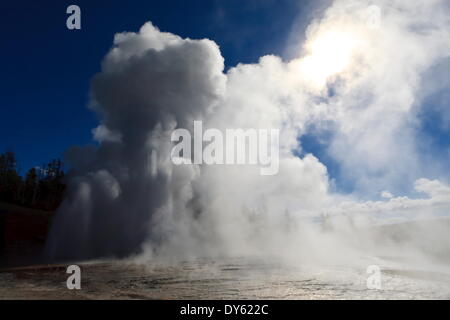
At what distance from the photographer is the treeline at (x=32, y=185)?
212 ft

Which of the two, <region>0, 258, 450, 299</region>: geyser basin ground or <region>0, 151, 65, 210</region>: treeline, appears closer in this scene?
<region>0, 258, 450, 299</region>: geyser basin ground

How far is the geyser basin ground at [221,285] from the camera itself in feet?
37.1

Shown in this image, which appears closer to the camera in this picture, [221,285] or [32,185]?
[221,285]

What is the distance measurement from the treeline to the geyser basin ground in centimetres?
5282

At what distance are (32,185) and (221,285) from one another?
7271cm

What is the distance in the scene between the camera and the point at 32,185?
240ft

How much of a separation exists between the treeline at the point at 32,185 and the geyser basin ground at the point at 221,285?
52.8 m

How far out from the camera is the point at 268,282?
14148 millimetres

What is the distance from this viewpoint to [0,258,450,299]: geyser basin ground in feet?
37.1

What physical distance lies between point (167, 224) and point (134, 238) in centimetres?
457

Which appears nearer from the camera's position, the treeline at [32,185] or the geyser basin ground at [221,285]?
the geyser basin ground at [221,285]

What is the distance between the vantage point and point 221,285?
1353cm
